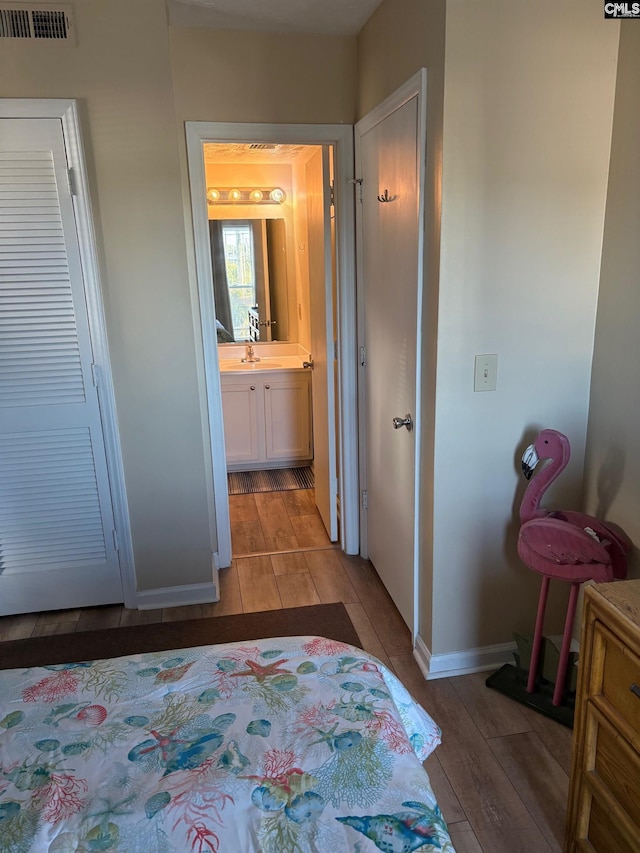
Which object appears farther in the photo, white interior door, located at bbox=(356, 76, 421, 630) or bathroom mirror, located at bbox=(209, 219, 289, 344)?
bathroom mirror, located at bbox=(209, 219, 289, 344)

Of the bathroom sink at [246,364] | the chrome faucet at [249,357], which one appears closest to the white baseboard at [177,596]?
the bathroom sink at [246,364]

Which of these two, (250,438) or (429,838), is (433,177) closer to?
(429,838)

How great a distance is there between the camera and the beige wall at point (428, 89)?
1933 millimetres

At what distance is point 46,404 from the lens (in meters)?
2.66

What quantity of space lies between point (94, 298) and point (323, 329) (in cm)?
115

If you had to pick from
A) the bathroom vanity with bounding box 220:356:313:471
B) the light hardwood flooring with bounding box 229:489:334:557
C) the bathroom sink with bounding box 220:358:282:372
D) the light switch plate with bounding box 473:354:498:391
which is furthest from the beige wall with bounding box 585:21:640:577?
the bathroom sink with bounding box 220:358:282:372

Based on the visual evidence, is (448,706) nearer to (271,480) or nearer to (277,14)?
(271,480)

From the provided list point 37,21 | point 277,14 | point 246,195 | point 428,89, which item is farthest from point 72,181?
point 246,195

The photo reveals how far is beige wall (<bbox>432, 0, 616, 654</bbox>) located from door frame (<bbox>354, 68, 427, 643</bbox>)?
15 cm

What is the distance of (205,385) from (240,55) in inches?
57.6

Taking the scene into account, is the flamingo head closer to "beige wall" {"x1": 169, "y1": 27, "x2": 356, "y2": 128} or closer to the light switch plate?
the light switch plate

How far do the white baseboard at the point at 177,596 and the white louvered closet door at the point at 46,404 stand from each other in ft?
0.42

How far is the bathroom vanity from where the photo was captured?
179 inches

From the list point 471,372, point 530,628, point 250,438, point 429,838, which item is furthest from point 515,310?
point 250,438
